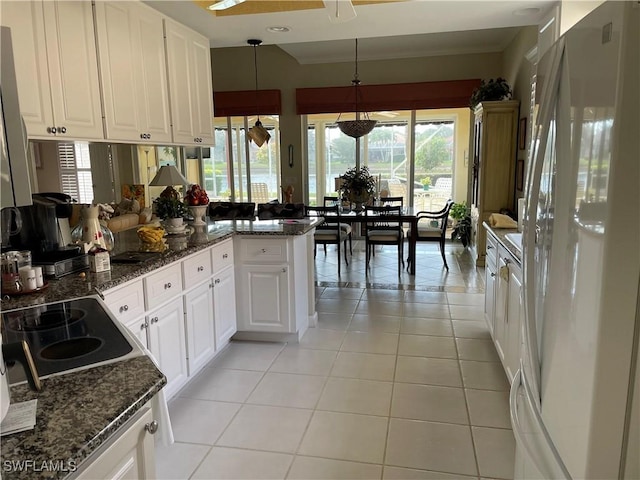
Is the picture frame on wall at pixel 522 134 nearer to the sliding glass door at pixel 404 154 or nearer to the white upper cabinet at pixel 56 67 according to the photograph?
the sliding glass door at pixel 404 154

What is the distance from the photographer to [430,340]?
3.68 metres

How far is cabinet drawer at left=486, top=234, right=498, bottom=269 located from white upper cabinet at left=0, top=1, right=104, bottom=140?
256 cm

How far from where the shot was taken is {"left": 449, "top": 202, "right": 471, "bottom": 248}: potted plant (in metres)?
7.48

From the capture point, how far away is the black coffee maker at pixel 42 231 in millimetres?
2170

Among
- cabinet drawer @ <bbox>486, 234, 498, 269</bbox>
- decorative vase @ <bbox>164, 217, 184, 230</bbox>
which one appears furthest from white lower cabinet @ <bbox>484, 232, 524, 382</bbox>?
decorative vase @ <bbox>164, 217, 184, 230</bbox>

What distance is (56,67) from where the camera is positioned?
92.6 inches

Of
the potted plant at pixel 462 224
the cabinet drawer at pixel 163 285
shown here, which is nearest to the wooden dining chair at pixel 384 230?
the potted plant at pixel 462 224

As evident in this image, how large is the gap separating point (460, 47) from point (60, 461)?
24.6ft

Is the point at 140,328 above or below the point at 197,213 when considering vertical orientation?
below

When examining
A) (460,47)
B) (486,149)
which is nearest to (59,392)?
(486,149)

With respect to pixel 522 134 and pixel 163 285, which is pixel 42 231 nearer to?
pixel 163 285

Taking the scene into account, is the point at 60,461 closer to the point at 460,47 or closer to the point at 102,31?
the point at 102,31

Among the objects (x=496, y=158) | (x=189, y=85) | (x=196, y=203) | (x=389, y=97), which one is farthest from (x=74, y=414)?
(x=389, y=97)

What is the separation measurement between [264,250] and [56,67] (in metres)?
1.75
